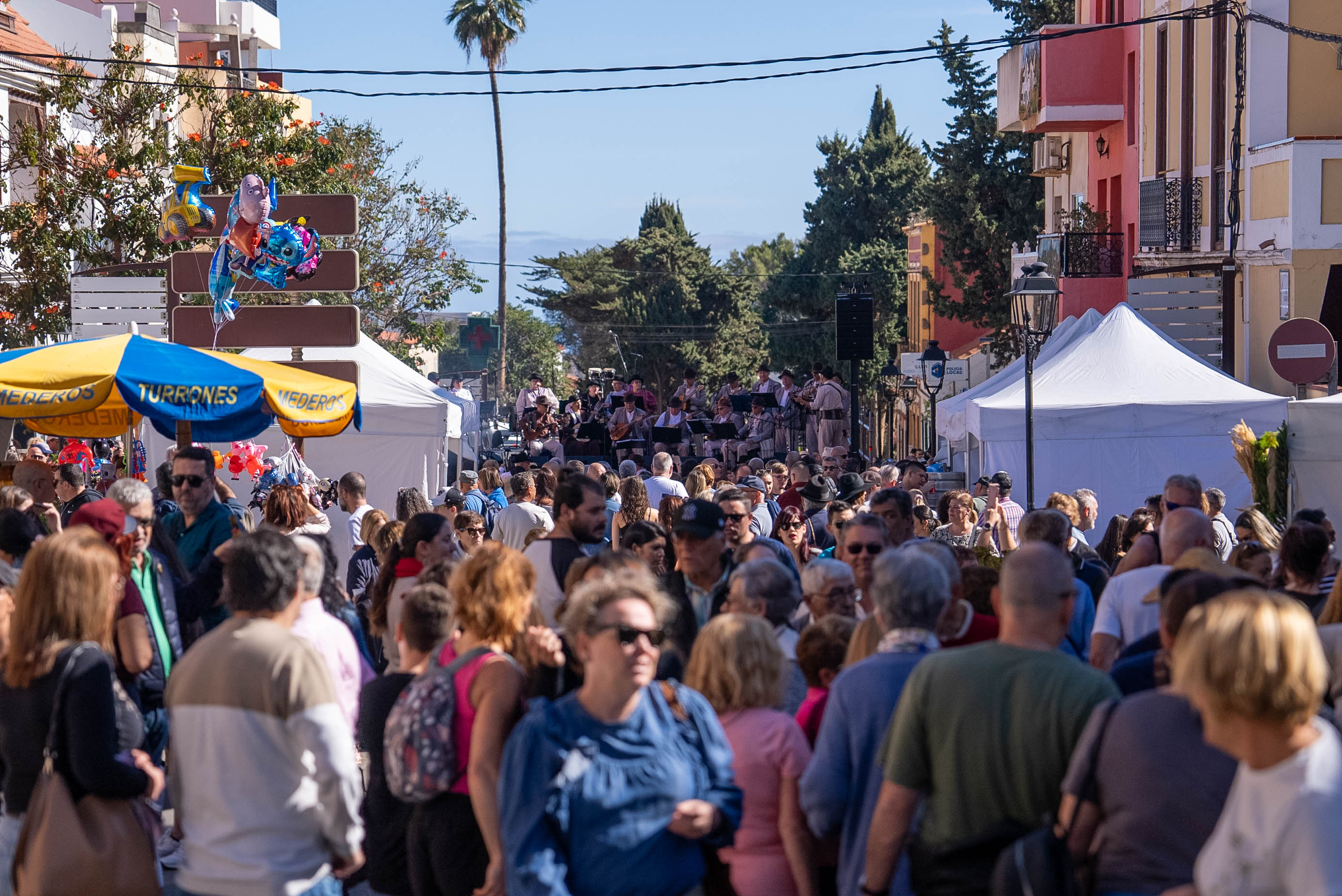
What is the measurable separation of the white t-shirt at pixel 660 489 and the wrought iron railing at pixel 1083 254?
51.8 ft

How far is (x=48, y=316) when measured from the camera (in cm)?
2150

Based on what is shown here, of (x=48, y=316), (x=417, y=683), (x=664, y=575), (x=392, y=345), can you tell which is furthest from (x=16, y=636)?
(x=392, y=345)

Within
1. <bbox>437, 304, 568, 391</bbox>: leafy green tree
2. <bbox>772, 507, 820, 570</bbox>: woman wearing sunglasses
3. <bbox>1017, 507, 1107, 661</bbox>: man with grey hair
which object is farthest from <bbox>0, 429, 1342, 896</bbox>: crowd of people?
<bbox>437, 304, 568, 391</bbox>: leafy green tree

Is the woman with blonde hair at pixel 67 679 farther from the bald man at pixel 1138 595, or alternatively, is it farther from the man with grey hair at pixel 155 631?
the bald man at pixel 1138 595

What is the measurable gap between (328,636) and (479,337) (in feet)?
194

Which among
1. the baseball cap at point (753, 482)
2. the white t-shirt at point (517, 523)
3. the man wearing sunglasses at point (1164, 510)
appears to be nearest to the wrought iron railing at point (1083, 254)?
the baseball cap at point (753, 482)

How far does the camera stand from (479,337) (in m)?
63.4

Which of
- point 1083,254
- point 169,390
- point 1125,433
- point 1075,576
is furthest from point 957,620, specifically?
point 1083,254

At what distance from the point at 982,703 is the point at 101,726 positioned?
2.33 metres

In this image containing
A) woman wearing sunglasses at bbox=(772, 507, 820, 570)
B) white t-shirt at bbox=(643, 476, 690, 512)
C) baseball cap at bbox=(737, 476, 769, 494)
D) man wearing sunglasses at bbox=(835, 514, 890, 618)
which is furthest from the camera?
baseball cap at bbox=(737, 476, 769, 494)

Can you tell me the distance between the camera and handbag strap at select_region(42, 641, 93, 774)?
3990 millimetres

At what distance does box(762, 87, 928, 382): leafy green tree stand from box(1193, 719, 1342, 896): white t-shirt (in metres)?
58.5

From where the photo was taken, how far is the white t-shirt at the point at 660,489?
37.2 ft

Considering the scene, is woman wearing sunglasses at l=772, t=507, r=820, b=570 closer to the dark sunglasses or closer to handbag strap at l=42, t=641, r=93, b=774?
the dark sunglasses
